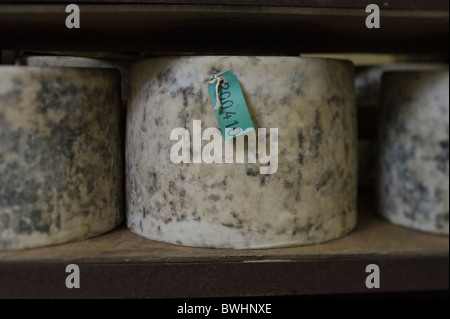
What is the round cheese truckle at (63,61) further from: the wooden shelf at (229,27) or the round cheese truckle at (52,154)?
the round cheese truckle at (52,154)

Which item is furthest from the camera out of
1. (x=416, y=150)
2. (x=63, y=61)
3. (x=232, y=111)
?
(x=63, y=61)

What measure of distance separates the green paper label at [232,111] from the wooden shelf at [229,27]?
118 millimetres

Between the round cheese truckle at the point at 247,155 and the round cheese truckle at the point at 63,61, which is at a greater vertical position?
the round cheese truckle at the point at 63,61

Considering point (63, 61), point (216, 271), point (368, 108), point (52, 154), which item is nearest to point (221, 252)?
point (216, 271)

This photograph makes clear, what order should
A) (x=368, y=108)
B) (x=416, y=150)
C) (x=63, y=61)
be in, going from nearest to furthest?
(x=416, y=150)
(x=63, y=61)
(x=368, y=108)

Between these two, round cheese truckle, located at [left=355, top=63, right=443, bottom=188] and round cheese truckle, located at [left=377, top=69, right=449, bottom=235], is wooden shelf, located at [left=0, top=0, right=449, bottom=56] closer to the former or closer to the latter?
round cheese truckle, located at [left=377, top=69, right=449, bottom=235]

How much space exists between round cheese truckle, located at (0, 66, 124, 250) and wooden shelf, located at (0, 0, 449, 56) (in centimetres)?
10

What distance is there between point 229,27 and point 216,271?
45cm

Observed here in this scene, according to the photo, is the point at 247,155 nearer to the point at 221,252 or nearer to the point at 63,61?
the point at 221,252

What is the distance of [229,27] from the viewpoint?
34.1 inches

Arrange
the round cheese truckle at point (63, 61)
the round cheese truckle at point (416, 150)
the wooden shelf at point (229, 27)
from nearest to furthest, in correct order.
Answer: the wooden shelf at point (229, 27) < the round cheese truckle at point (416, 150) < the round cheese truckle at point (63, 61)

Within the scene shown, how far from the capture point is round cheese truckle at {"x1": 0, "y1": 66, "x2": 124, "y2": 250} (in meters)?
0.79

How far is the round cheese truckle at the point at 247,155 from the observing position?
0.81 m

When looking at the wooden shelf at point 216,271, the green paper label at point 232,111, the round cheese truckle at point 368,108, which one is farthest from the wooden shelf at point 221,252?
the round cheese truckle at point 368,108
